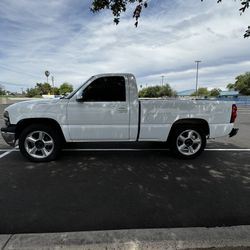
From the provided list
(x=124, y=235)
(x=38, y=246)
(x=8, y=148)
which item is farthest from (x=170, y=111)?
(x=8, y=148)

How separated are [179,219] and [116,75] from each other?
3510 mm

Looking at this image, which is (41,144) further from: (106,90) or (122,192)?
(122,192)

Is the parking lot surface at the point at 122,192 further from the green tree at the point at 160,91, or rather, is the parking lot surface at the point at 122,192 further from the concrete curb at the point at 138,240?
the green tree at the point at 160,91

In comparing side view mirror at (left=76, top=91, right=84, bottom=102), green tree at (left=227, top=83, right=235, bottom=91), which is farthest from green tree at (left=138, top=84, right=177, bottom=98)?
side view mirror at (left=76, top=91, right=84, bottom=102)

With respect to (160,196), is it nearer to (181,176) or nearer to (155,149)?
(181,176)

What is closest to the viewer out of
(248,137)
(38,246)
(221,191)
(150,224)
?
(38,246)

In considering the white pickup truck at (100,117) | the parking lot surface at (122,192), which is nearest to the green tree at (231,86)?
the white pickup truck at (100,117)

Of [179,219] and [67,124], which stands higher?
[67,124]

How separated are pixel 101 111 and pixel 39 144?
1573 mm

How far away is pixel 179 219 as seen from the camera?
10.9ft

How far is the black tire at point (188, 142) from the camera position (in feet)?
19.7

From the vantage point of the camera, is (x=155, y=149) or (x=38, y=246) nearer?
(x=38, y=246)

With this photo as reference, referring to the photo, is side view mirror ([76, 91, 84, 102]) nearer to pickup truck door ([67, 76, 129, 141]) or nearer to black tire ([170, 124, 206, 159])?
pickup truck door ([67, 76, 129, 141])

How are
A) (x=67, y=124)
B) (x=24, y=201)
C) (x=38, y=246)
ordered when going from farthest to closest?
1. (x=67, y=124)
2. (x=24, y=201)
3. (x=38, y=246)
